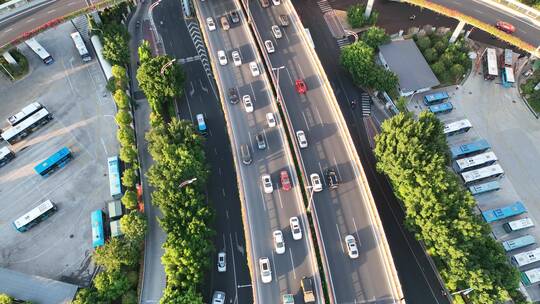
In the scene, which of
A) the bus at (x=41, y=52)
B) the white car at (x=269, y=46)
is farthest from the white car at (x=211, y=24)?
the bus at (x=41, y=52)

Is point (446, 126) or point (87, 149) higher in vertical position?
point (87, 149)

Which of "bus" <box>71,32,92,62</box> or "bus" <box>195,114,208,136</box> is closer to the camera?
"bus" <box>195,114,208,136</box>

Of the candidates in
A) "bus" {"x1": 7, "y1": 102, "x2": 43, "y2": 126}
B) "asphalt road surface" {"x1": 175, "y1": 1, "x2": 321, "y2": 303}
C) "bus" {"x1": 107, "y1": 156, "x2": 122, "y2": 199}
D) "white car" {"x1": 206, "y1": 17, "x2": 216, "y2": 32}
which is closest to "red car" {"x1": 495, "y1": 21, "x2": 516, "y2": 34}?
"asphalt road surface" {"x1": 175, "y1": 1, "x2": 321, "y2": 303}

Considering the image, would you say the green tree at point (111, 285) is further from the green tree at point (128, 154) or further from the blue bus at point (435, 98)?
the blue bus at point (435, 98)

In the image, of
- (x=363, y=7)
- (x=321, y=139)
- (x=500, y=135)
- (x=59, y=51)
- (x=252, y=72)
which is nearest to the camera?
(x=321, y=139)

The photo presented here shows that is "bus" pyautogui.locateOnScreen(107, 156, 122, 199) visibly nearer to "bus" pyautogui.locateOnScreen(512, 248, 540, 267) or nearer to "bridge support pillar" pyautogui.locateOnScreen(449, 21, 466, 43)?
"bus" pyautogui.locateOnScreen(512, 248, 540, 267)

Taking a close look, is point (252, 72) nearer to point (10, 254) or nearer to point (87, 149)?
point (87, 149)

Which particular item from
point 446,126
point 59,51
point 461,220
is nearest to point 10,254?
point 59,51
